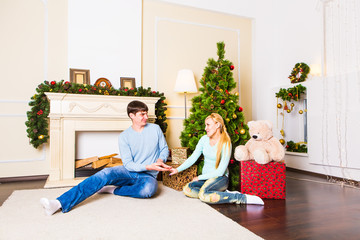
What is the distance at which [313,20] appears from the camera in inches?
157

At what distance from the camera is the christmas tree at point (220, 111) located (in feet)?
9.48

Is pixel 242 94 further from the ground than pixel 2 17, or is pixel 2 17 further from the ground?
pixel 2 17

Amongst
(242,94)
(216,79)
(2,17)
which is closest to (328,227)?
(216,79)

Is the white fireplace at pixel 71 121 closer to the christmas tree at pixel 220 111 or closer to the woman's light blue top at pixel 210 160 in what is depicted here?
the christmas tree at pixel 220 111

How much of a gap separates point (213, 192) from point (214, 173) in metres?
0.20

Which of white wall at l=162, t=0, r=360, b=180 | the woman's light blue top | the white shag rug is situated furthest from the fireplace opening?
white wall at l=162, t=0, r=360, b=180

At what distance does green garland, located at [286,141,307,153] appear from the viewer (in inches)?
155

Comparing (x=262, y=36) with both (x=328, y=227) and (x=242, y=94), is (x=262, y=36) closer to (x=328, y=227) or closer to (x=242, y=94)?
(x=242, y=94)

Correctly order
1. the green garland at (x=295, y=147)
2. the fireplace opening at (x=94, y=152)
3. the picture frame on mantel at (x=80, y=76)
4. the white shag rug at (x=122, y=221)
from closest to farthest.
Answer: the white shag rug at (x=122, y=221) → the fireplace opening at (x=94, y=152) → the picture frame on mantel at (x=80, y=76) → the green garland at (x=295, y=147)

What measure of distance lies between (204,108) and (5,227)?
215 cm

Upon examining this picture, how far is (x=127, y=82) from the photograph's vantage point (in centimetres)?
383

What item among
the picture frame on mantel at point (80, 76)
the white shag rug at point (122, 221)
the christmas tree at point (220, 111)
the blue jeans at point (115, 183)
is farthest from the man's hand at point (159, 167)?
the picture frame on mantel at point (80, 76)

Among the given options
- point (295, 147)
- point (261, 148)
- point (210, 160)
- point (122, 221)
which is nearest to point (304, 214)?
point (261, 148)

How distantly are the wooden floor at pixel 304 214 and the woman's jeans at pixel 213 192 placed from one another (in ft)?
0.21
